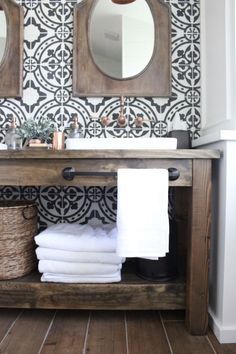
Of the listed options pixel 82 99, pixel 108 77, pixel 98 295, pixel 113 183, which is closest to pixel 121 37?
pixel 108 77

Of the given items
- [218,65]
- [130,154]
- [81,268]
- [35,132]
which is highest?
[218,65]

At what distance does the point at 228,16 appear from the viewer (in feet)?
4.00

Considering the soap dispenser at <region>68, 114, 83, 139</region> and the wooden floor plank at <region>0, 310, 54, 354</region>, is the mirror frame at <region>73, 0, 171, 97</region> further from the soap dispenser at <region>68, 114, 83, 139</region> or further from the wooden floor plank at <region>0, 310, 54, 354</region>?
the wooden floor plank at <region>0, 310, 54, 354</region>

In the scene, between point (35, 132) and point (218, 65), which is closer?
point (218, 65)

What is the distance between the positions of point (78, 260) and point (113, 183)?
1.17 feet

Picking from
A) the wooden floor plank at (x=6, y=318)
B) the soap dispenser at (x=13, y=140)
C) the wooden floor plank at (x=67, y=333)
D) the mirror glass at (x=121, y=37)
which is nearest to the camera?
the wooden floor plank at (x=67, y=333)

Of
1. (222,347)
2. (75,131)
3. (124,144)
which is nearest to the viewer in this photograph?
(222,347)

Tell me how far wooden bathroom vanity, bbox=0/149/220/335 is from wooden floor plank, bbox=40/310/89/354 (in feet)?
0.25

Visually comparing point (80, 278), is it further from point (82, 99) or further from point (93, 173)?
point (82, 99)

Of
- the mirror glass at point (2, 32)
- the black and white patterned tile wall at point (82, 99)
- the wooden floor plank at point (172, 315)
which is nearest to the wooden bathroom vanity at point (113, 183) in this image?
the wooden floor plank at point (172, 315)

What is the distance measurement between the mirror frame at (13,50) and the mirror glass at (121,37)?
0.40 meters

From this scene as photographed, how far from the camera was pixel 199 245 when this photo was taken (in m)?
1.06

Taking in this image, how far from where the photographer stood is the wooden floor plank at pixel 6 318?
111cm

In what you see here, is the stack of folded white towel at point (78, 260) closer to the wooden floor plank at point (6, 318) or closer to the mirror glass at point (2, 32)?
the wooden floor plank at point (6, 318)
